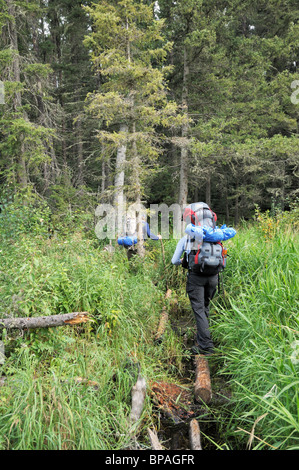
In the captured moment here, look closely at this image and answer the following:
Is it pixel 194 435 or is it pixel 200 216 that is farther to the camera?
pixel 200 216

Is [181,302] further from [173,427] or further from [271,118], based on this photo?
[271,118]

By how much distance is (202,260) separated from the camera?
410 cm

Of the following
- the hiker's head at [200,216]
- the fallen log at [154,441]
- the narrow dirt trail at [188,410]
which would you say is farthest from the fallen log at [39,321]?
the hiker's head at [200,216]

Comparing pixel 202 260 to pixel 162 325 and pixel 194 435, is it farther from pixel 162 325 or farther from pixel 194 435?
pixel 194 435

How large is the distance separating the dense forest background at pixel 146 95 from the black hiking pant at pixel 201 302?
365 cm

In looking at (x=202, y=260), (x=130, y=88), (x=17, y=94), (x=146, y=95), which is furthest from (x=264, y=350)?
(x=17, y=94)

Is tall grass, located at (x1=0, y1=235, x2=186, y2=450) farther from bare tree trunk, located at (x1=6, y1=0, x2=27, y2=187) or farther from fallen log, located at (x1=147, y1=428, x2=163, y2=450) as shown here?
bare tree trunk, located at (x1=6, y1=0, x2=27, y2=187)

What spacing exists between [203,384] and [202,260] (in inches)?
59.7

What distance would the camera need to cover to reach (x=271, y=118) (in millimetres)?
15312

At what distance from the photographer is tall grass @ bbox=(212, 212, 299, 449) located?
2377mm

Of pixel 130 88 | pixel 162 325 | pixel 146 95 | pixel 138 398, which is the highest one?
pixel 146 95

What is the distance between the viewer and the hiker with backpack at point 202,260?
13.5 feet

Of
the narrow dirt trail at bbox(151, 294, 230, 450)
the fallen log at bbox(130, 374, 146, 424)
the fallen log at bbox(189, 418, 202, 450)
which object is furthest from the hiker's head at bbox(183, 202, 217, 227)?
the fallen log at bbox(189, 418, 202, 450)

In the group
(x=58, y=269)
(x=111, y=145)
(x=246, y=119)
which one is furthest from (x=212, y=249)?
(x=246, y=119)
